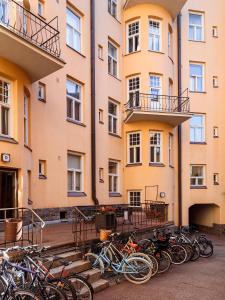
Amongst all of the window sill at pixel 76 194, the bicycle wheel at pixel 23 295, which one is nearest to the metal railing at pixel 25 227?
the bicycle wheel at pixel 23 295

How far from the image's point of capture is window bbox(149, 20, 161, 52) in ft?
67.4

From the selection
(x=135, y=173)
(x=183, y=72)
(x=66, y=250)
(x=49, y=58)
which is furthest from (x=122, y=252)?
(x=183, y=72)

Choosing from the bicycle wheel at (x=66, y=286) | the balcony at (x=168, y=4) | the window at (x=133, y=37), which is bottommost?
the bicycle wheel at (x=66, y=286)

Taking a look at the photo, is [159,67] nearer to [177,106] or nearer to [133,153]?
[177,106]

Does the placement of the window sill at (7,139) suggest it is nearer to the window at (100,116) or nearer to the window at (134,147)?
the window at (100,116)

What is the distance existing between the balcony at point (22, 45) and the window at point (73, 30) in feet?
10.7

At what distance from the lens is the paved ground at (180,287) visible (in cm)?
884

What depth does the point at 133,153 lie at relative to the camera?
66.6 ft

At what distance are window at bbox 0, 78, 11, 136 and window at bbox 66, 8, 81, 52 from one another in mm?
5255

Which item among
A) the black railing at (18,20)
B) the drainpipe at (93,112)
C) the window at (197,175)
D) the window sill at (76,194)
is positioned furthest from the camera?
the window at (197,175)

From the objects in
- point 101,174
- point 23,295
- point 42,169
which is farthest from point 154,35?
point 23,295

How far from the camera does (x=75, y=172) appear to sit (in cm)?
1634

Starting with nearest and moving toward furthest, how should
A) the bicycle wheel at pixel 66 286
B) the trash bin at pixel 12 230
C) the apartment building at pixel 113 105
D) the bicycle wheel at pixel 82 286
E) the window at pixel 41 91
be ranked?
the bicycle wheel at pixel 66 286 → the bicycle wheel at pixel 82 286 → the trash bin at pixel 12 230 → the apartment building at pixel 113 105 → the window at pixel 41 91

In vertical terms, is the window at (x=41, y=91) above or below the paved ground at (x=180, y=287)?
above
